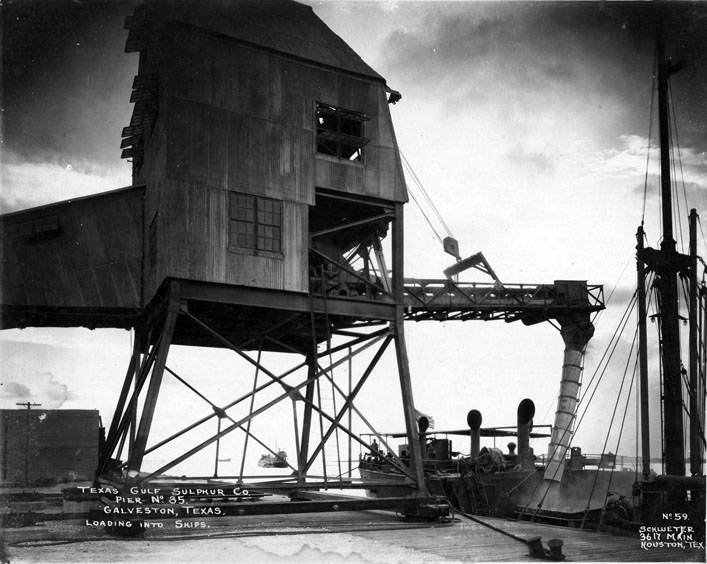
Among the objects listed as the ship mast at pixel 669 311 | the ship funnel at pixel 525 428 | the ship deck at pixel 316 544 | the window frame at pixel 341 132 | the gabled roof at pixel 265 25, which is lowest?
the ship deck at pixel 316 544

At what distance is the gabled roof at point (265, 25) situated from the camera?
1867cm

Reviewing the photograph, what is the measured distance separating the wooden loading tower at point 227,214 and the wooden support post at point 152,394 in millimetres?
37

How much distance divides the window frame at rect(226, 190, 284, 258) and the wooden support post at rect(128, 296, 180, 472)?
86.5 inches

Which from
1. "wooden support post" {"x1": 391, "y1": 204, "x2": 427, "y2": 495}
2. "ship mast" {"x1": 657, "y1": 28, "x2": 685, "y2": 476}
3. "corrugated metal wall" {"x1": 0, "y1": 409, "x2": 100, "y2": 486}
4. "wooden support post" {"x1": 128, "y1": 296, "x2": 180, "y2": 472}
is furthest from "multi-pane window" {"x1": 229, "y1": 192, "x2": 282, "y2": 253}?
"corrugated metal wall" {"x1": 0, "y1": 409, "x2": 100, "y2": 486}

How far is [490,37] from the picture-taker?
22078 millimetres

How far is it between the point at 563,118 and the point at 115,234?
49.0 ft

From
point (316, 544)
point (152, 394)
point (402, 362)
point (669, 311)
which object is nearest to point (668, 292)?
point (669, 311)

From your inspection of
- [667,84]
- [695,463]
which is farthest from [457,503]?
[667,84]

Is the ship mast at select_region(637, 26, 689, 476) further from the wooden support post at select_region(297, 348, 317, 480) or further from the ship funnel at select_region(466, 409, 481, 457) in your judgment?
the ship funnel at select_region(466, 409, 481, 457)

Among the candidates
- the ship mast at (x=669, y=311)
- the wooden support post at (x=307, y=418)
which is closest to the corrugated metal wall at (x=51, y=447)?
the wooden support post at (x=307, y=418)

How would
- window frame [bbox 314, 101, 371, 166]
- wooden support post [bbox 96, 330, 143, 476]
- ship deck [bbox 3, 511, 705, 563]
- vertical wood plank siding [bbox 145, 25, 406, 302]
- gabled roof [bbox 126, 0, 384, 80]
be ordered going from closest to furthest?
ship deck [bbox 3, 511, 705, 563] < vertical wood plank siding [bbox 145, 25, 406, 302] < gabled roof [bbox 126, 0, 384, 80] < window frame [bbox 314, 101, 371, 166] < wooden support post [bbox 96, 330, 143, 476]

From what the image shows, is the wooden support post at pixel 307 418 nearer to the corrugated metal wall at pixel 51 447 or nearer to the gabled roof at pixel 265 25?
the gabled roof at pixel 265 25

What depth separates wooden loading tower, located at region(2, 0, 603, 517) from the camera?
17891 mm

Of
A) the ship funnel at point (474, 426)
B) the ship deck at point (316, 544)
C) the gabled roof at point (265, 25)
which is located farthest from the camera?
the ship funnel at point (474, 426)
